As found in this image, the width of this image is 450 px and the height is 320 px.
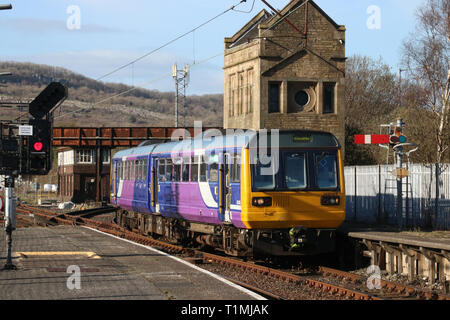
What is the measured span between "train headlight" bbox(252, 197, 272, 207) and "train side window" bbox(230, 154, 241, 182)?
2.12 ft

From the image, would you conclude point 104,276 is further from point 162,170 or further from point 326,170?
point 162,170

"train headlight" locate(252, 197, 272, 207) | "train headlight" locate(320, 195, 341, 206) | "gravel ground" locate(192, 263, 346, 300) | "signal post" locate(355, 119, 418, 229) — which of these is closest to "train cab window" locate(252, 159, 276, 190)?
"train headlight" locate(252, 197, 272, 207)

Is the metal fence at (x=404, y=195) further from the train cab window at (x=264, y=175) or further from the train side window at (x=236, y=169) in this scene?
the train side window at (x=236, y=169)

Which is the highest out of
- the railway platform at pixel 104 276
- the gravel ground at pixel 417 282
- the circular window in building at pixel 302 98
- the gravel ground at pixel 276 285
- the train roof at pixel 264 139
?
A: the circular window in building at pixel 302 98

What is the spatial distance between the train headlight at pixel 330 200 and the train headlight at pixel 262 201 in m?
1.30

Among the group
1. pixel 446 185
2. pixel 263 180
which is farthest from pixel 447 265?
pixel 446 185

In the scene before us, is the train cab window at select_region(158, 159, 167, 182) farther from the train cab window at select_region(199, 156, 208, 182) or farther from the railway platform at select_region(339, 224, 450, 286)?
the railway platform at select_region(339, 224, 450, 286)

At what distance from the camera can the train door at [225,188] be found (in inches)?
707

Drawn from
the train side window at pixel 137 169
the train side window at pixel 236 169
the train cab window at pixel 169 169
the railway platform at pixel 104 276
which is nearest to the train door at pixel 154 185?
the train cab window at pixel 169 169

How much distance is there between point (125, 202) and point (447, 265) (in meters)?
16.1

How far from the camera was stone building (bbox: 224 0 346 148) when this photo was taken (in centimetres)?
4016

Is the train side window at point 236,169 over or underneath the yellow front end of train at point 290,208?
over

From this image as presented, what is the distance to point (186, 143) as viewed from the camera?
21297 millimetres
